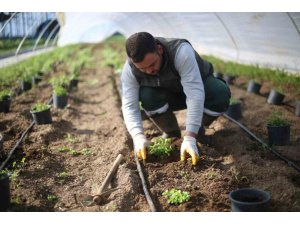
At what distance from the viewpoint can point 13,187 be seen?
3.18 meters

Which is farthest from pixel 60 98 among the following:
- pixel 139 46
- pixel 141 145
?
pixel 139 46

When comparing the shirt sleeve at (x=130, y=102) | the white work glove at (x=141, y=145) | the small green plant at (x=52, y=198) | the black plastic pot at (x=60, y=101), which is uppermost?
the shirt sleeve at (x=130, y=102)

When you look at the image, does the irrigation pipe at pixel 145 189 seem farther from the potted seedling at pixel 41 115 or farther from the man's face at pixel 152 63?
the potted seedling at pixel 41 115

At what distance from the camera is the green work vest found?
3.41 meters

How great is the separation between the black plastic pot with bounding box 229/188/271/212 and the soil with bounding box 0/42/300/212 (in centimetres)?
11

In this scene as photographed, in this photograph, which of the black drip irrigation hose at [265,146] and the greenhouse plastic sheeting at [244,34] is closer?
the black drip irrigation hose at [265,146]

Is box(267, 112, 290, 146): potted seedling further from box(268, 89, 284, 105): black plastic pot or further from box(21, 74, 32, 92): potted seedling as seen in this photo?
box(21, 74, 32, 92): potted seedling

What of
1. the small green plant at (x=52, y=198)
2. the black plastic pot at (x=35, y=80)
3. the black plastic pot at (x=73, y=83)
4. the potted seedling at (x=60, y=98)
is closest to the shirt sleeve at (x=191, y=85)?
the small green plant at (x=52, y=198)

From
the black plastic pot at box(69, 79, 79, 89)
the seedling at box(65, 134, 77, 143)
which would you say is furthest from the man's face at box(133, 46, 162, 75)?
the black plastic pot at box(69, 79, 79, 89)

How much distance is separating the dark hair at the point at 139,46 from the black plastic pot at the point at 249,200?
113 cm

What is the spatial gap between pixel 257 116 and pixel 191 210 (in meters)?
2.61

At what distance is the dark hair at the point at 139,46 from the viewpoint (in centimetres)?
297

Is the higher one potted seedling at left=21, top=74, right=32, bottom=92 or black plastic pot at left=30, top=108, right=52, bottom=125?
black plastic pot at left=30, top=108, right=52, bottom=125

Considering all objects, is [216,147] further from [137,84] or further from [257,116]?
[257,116]
